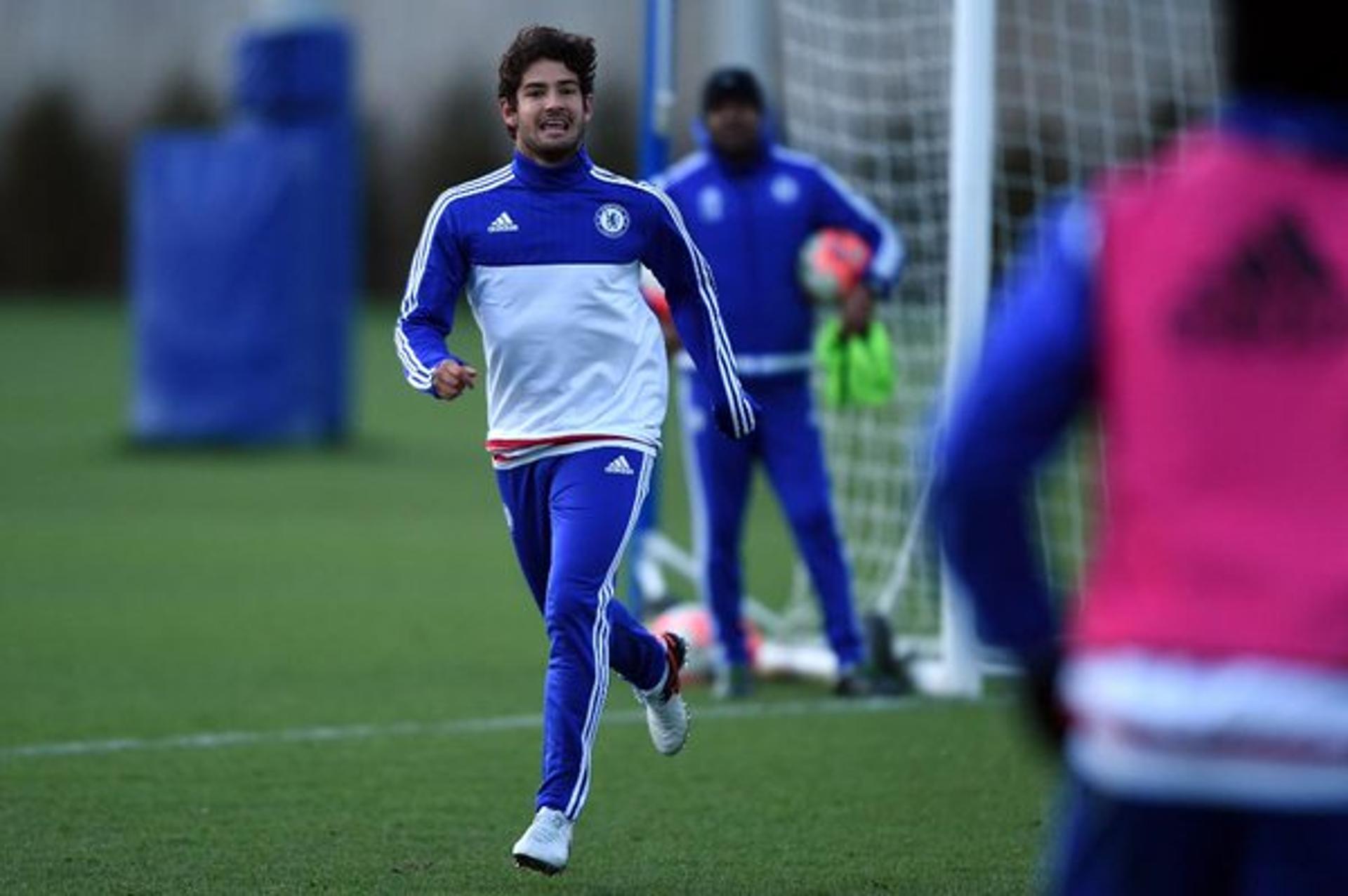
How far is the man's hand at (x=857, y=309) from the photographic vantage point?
10.2 metres

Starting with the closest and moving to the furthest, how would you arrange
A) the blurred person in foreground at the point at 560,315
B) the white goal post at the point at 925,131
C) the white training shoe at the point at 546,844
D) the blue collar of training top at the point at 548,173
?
the white training shoe at the point at 546,844 < the blurred person in foreground at the point at 560,315 < the blue collar of training top at the point at 548,173 < the white goal post at the point at 925,131

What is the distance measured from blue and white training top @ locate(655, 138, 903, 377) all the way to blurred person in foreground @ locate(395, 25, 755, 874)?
10.9 ft

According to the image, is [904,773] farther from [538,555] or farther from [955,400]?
[955,400]

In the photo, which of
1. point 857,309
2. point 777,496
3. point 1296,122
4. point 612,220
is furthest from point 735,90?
point 1296,122

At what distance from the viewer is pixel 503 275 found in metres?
6.79

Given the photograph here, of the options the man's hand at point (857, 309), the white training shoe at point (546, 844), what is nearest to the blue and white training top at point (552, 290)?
the white training shoe at point (546, 844)

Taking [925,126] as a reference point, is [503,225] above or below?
below

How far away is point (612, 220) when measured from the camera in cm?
680

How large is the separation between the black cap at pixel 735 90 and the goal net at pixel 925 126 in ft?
4.06

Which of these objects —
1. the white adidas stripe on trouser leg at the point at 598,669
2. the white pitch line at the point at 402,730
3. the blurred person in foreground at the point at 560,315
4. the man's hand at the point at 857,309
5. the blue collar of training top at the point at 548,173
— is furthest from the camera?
the man's hand at the point at 857,309

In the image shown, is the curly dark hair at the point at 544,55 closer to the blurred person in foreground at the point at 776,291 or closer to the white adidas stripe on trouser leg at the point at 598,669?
the white adidas stripe on trouser leg at the point at 598,669

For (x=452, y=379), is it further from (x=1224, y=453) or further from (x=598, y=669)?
(x=1224, y=453)

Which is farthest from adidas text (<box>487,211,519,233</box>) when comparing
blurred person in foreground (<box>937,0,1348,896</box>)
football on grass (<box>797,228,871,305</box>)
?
blurred person in foreground (<box>937,0,1348,896</box>)

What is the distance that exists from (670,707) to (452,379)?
4.51 feet
